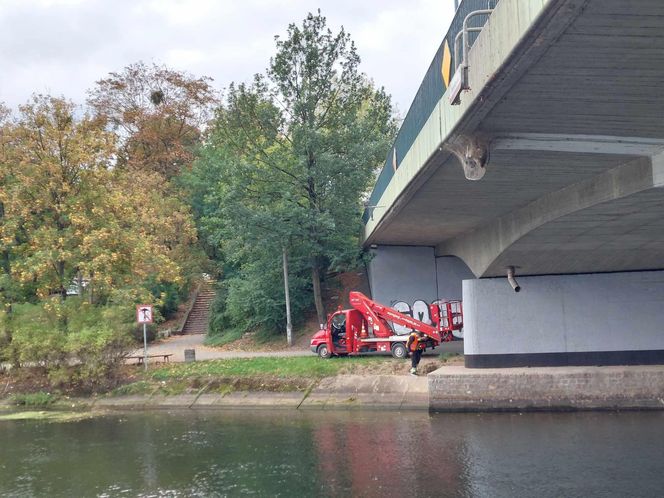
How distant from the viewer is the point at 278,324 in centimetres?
2959

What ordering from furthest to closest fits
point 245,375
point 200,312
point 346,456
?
point 200,312 < point 245,375 < point 346,456

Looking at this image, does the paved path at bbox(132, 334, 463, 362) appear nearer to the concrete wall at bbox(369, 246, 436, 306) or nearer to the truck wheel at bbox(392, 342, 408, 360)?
the truck wheel at bbox(392, 342, 408, 360)

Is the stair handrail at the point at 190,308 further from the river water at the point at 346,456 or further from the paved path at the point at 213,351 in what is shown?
the river water at the point at 346,456

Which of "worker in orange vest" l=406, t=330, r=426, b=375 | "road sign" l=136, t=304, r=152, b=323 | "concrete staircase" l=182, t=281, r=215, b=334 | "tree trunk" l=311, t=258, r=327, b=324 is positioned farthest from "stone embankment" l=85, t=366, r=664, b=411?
"concrete staircase" l=182, t=281, r=215, b=334

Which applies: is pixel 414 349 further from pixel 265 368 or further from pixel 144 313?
pixel 144 313

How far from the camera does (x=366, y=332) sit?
79.1 feet

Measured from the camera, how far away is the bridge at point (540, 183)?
6.39 meters

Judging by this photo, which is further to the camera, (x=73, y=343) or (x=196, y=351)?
(x=196, y=351)

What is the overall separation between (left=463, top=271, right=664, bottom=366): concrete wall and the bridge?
0.11 ft

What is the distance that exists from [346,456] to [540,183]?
6892 mm

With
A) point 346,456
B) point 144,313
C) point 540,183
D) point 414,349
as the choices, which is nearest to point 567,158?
point 540,183

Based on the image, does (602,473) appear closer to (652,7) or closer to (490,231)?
(490,231)

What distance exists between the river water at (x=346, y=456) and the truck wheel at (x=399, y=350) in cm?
409

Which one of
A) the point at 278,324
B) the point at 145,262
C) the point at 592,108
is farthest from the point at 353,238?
the point at 592,108
